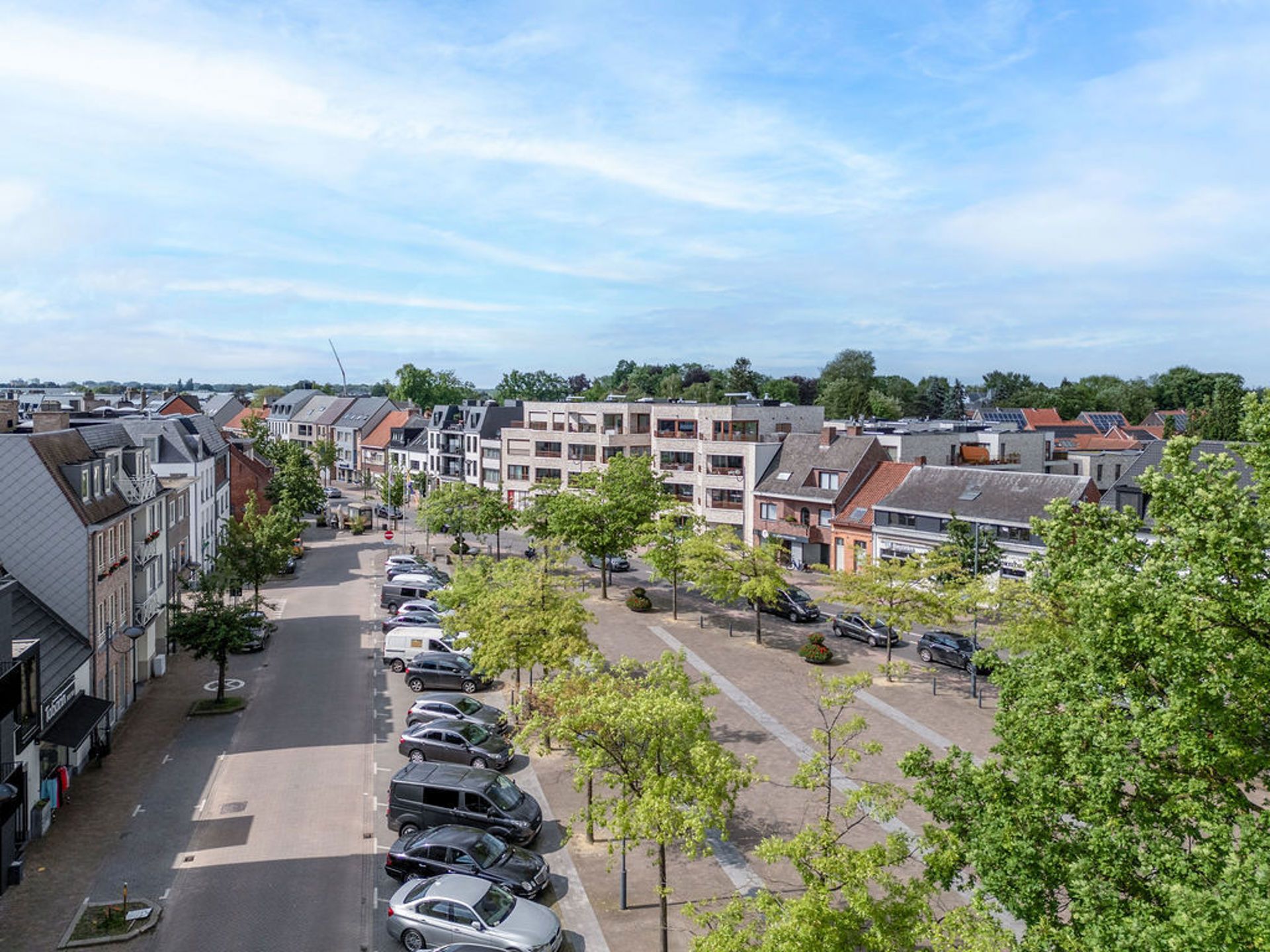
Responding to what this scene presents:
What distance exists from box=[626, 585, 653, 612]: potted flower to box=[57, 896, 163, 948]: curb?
3119cm

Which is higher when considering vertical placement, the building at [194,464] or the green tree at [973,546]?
the building at [194,464]

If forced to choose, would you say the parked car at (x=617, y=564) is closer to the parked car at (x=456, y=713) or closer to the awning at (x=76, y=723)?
the parked car at (x=456, y=713)

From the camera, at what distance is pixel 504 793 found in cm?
2367

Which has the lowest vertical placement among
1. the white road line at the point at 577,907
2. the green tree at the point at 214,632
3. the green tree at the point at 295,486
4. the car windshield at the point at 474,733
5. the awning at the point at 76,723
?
the white road line at the point at 577,907

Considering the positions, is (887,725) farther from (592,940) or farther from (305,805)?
(305,805)

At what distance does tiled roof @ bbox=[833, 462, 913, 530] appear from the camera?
5969 cm

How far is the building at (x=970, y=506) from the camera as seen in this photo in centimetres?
5175

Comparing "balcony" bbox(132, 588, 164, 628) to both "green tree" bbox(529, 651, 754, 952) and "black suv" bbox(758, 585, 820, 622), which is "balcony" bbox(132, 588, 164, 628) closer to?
"green tree" bbox(529, 651, 754, 952)

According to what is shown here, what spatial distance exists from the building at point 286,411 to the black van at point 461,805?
12567 centimetres

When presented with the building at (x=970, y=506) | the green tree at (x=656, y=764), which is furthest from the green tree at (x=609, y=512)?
the green tree at (x=656, y=764)

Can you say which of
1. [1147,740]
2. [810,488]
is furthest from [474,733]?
[810,488]

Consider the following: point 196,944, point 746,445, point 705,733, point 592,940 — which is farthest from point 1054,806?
point 746,445

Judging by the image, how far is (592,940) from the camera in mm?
18797

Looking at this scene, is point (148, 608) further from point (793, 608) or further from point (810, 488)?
point (810, 488)
